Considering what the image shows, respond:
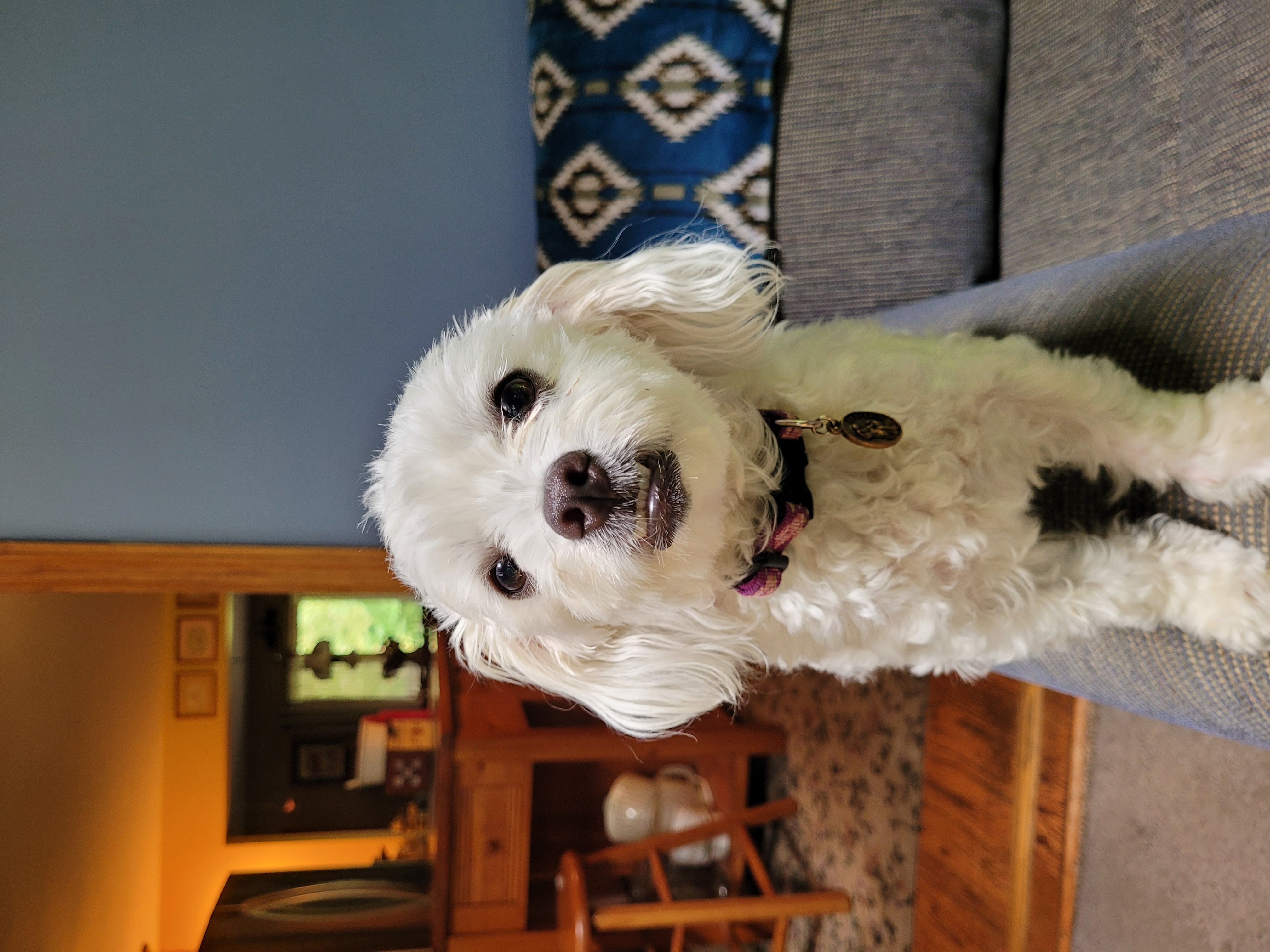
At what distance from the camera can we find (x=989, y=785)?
2.80 metres

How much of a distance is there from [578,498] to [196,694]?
4.29m

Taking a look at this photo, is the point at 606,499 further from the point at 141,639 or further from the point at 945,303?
the point at 141,639

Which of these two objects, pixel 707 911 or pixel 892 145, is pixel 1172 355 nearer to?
pixel 892 145

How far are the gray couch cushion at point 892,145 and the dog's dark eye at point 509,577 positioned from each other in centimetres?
149

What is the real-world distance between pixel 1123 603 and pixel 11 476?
279cm

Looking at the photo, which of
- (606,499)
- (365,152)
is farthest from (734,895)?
(365,152)

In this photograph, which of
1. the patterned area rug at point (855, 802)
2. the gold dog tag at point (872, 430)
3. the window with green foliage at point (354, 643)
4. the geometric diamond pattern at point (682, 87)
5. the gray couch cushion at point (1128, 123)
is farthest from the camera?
the window with green foliage at point (354, 643)

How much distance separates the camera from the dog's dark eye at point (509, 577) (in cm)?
130

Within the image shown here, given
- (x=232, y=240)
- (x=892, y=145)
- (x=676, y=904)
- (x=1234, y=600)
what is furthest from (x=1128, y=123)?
(x=676, y=904)

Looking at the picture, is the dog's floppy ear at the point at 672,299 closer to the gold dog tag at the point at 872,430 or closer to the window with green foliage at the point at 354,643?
the gold dog tag at the point at 872,430

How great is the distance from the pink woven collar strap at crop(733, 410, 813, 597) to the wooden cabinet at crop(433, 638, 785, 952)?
5.78ft

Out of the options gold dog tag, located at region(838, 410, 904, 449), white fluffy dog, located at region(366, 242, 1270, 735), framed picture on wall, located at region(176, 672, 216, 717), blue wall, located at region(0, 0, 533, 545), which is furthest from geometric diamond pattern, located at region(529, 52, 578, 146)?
framed picture on wall, located at region(176, 672, 216, 717)

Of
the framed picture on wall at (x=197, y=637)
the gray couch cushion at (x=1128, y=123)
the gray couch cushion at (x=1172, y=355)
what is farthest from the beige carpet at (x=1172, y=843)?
the framed picture on wall at (x=197, y=637)

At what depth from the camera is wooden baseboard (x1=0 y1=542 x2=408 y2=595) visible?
2.33 meters
